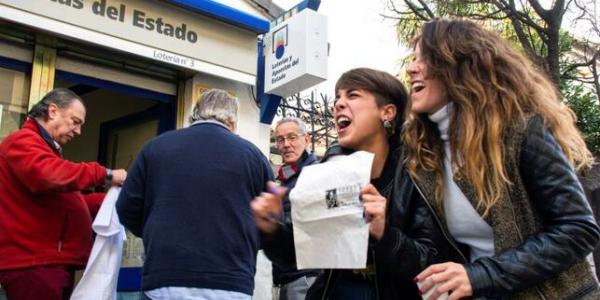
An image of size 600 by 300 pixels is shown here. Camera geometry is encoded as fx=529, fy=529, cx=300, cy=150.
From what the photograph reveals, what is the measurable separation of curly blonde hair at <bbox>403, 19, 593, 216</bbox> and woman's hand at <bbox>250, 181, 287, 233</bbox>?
0.46 metres

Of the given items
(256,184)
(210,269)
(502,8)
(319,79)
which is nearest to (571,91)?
(502,8)

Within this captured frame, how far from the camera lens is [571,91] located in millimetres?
7066

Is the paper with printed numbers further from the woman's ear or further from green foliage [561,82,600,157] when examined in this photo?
green foliage [561,82,600,157]

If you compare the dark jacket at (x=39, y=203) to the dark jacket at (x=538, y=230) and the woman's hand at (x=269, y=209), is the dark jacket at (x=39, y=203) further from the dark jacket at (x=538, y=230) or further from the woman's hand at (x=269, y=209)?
the dark jacket at (x=538, y=230)

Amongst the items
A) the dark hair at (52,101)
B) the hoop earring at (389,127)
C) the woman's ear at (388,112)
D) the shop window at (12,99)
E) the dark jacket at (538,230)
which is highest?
the shop window at (12,99)

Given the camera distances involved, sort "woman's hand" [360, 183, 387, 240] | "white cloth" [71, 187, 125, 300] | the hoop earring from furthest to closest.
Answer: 1. "white cloth" [71, 187, 125, 300]
2. the hoop earring
3. "woman's hand" [360, 183, 387, 240]

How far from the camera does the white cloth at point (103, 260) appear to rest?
127 inches

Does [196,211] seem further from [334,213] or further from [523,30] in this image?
[523,30]

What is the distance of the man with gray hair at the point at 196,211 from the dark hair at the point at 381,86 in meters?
0.91

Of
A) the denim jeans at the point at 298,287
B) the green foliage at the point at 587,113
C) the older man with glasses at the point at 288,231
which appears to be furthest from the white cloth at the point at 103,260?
the green foliage at the point at 587,113

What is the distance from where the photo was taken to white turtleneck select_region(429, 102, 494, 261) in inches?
62.7

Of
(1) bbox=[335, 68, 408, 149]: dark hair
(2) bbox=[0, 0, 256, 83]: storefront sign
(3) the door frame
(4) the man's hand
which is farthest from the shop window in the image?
(1) bbox=[335, 68, 408, 149]: dark hair

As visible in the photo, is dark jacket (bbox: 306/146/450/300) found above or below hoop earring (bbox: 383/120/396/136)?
below

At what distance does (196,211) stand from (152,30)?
282 cm
